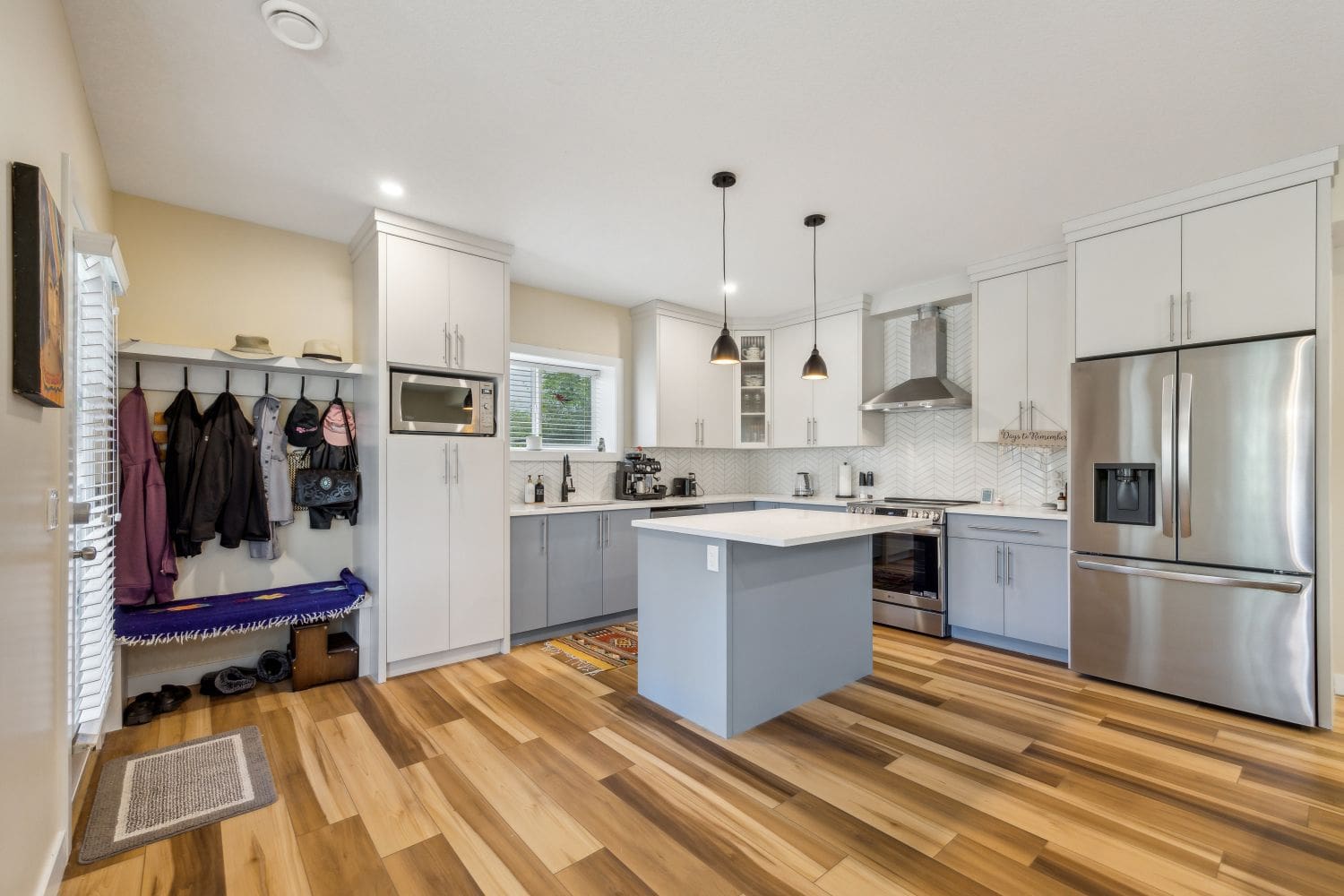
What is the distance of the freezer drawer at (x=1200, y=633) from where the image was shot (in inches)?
108

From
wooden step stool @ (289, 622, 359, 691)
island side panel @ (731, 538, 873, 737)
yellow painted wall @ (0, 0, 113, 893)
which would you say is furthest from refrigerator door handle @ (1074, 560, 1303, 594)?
yellow painted wall @ (0, 0, 113, 893)

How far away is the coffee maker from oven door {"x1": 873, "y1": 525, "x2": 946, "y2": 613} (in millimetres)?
1821

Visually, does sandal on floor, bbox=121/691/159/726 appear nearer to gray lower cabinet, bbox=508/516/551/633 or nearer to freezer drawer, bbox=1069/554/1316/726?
gray lower cabinet, bbox=508/516/551/633

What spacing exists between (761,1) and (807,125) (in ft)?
2.30

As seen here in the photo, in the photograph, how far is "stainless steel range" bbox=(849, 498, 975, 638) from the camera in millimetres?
4125

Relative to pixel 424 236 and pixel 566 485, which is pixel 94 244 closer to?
pixel 424 236

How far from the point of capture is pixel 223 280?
337 centimetres

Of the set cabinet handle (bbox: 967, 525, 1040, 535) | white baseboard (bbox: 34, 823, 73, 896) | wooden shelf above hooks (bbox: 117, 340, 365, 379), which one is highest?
wooden shelf above hooks (bbox: 117, 340, 365, 379)

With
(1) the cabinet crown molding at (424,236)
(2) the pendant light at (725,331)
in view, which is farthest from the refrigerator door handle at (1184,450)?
(1) the cabinet crown molding at (424,236)

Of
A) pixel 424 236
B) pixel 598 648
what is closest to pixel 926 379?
pixel 598 648

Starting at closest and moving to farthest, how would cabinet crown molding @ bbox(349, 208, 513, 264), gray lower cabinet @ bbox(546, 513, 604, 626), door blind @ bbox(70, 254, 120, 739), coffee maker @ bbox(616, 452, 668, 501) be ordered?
door blind @ bbox(70, 254, 120, 739) < cabinet crown molding @ bbox(349, 208, 513, 264) < gray lower cabinet @ bbox(546, 513, 604, 626) < coffee maker @ bbox(616, 452, 668, 501)

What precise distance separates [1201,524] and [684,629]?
8.44 feet

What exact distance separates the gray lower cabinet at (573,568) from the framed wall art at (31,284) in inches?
110

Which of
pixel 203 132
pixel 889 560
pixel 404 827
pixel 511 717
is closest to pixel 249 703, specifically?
pixel 511 717
